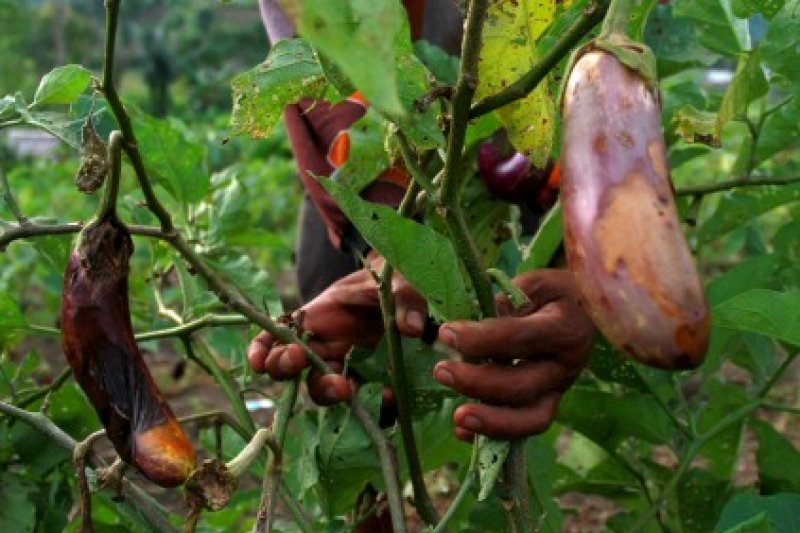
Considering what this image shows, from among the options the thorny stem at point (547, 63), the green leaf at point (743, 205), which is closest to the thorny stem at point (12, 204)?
the thorny stem at point (547, 63)

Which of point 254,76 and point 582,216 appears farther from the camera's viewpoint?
point 254,76

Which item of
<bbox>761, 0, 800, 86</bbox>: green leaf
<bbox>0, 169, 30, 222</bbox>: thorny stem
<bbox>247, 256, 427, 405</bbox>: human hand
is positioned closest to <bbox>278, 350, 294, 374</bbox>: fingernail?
<bbox>247, 256, 427, 405</bbox>: human hand

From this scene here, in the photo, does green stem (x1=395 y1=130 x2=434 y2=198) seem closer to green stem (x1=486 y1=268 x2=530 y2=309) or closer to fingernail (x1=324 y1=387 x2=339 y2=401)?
green stem (x1=486 y1=268 x2=530 y2=309)

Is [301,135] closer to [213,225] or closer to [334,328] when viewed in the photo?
[213,225]

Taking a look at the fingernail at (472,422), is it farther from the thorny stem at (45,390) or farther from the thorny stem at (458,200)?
the thorny stem at (45,390)

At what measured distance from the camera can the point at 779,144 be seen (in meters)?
1.22

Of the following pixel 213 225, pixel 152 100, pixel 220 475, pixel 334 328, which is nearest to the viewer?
pixel 220 475

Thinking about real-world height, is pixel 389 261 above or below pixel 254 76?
below

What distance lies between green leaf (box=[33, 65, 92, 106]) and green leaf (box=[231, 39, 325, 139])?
126mm

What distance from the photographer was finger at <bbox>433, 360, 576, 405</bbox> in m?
0.83

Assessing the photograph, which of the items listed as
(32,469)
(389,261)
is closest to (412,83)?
(389,261)

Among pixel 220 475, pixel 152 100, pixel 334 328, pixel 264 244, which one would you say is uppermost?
pixel 220 475

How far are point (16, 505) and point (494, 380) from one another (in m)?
0.49

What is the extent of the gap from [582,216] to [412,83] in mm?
247
